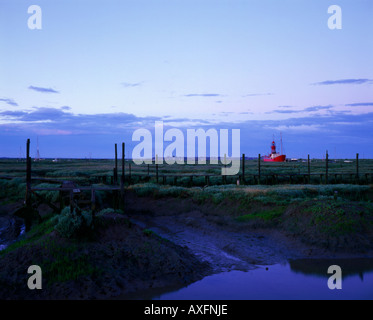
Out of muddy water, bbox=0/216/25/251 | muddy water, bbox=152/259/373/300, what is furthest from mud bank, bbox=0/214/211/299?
muddy water, bbox=0/216/25/251

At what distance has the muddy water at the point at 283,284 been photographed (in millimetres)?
10117

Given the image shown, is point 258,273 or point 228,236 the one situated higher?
point 228,236

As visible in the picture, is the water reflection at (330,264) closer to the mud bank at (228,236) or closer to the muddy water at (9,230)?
the mud bank at (228,236)

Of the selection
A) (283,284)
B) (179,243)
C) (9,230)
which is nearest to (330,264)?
(283,284)

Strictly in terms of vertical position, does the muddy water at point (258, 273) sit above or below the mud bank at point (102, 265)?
below

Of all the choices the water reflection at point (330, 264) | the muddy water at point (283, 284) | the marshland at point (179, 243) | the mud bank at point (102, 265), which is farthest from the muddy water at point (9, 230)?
the water reflection at point (330, 264)

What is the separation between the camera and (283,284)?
11047 millimetres

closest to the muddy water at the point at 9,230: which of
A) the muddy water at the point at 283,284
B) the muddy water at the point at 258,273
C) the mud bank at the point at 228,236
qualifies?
the mud bank at the point at 228,236

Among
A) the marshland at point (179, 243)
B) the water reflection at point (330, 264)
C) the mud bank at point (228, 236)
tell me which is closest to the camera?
the marshland at point (179, 243)

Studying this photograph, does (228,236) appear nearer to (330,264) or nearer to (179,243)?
(179,243)

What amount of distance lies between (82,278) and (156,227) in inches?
369

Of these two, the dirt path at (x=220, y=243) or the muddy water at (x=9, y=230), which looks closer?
the dirt path at (x=220, y=243)

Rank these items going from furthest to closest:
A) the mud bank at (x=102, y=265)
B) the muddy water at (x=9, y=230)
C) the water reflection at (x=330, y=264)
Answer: the muddy water at (x=9, y=230), the water reflection at (x=330, y=264), the mud bank at (x=102, y=265)

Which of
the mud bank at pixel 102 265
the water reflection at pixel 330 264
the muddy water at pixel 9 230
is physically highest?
the mud bank at pixel 102 265
